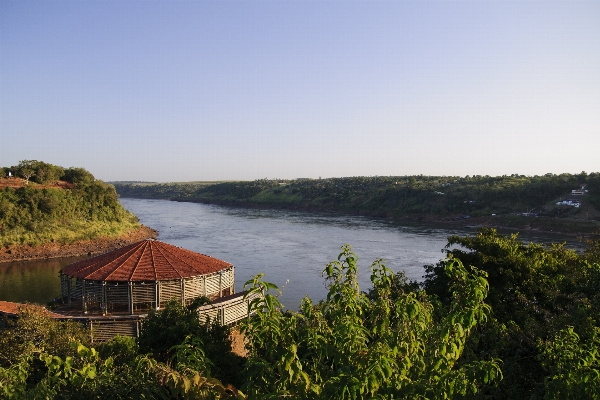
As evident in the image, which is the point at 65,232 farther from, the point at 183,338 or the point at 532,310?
the point at 532,310

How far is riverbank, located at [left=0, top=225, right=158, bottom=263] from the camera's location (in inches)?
1535

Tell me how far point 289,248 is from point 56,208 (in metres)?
25.3

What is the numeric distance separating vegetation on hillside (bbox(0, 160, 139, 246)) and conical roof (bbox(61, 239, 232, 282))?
29589 mm

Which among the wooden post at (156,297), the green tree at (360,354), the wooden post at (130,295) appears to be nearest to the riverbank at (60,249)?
the wooden post at (130,295)

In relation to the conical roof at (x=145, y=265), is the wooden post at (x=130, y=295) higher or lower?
lower

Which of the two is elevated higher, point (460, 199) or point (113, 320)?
point (460, 199)

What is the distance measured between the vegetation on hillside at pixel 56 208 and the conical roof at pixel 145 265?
29589mm

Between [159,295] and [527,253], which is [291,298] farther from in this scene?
[527,253]

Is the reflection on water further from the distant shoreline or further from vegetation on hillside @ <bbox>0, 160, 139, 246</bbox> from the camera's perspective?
the distant shoreline

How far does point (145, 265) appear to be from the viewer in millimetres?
16594

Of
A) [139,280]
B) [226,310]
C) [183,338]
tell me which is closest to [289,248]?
[226,310]

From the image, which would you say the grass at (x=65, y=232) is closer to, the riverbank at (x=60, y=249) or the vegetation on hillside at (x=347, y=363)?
the riverbank at (x=60, y=249)

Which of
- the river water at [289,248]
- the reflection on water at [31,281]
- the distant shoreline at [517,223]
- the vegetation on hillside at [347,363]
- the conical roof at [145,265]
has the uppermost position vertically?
the vegetation on hillside at [347,363]

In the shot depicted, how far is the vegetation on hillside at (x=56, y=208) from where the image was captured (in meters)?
42.5
